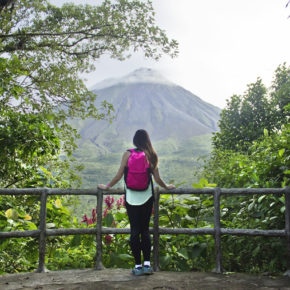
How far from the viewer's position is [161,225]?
521 centimetres

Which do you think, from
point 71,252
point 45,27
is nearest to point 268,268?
point 71,252

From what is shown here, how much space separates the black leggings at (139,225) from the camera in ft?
14.6

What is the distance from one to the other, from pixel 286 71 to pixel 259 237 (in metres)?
26.4

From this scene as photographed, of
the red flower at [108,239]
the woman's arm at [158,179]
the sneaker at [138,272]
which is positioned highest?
the woman's arm at [158,179]

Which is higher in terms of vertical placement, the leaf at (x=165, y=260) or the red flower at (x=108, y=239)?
the red flower at (x=108, y=239)

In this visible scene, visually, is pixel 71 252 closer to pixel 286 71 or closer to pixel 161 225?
pixel 161 225

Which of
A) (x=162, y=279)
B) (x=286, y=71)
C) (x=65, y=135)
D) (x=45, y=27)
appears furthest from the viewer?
(x=286, y=71)

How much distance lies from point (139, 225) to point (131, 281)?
64 cm

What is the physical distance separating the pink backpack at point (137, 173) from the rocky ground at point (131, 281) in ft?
3.56

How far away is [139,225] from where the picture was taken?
4.47 meters

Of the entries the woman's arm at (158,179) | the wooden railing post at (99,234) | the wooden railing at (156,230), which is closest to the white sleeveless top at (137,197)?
the woman's arm at (158,179)

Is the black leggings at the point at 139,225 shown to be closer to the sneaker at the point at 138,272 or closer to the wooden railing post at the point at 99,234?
the sneaker at the point at 138,272

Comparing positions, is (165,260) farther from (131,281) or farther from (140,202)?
(140,202)

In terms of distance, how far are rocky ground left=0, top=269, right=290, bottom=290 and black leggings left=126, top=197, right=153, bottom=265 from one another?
0.33 m
